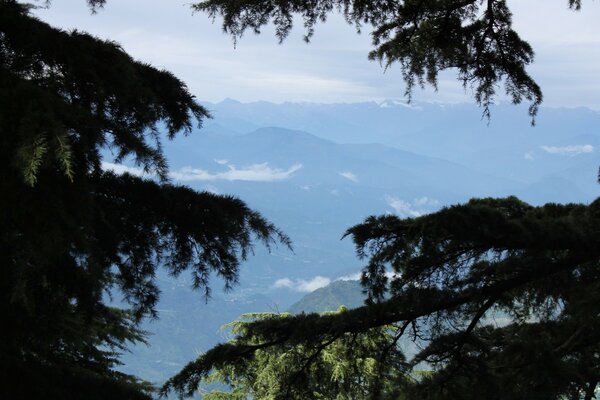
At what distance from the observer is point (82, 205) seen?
2262 millimetres

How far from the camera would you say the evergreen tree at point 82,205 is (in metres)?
2.14

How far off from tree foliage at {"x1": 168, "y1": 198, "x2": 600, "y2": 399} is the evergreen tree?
25.6 inches

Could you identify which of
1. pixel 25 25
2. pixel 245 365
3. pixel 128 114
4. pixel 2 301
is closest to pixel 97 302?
pixel 2 301

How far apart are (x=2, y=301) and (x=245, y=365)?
1543 mm

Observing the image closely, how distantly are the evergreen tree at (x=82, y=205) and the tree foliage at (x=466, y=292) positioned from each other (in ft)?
2.13

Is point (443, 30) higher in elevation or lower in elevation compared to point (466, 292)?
higher

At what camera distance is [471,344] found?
3.62 m

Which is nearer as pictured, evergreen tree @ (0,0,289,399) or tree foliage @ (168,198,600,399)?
evergreen tree @ (0,0,289,399)

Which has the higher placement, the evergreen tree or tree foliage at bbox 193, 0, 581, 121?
tree foliage at bbox 193, 0, 581, 121

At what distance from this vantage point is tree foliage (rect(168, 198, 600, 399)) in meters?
3.06

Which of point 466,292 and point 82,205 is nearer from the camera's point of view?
point 82,205

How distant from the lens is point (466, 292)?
3402 millimetres

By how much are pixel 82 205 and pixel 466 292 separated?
2.27 meters

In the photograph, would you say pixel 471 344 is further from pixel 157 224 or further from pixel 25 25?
pixel 25 25
